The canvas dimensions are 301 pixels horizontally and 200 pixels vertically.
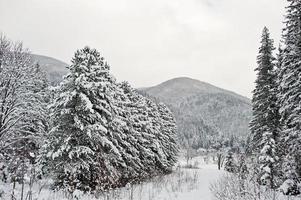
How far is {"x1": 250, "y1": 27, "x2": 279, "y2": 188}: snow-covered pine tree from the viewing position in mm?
23141

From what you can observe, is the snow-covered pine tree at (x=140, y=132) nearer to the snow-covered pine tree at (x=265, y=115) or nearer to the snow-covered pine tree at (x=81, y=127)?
the snow-covered pine tree at (x=81, y=127)

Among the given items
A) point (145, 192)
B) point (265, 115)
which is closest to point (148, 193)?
point (145, 192)

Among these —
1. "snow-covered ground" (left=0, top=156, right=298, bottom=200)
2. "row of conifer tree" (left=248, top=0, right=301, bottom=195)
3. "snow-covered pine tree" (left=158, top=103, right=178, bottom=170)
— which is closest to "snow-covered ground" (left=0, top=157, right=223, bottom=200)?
"snow-covered ground" (left=0, top=156, right=298, bottom=200)

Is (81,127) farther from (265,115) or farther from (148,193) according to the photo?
(265,115)

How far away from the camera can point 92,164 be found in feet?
59.8

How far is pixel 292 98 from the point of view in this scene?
60.1 feet

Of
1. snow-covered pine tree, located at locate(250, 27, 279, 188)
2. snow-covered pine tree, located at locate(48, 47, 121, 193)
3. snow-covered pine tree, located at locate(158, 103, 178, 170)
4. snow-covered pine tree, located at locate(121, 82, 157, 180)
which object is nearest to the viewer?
snow-covered pine tree, located at locate(48, 47, 121, 193)

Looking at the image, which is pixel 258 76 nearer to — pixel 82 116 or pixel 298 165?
pixel 298 165

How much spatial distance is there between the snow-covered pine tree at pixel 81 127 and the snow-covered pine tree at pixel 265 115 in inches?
473

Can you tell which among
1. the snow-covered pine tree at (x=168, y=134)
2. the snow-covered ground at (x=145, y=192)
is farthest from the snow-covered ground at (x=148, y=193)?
the snow-covered pine tree at (x=168, y=134)

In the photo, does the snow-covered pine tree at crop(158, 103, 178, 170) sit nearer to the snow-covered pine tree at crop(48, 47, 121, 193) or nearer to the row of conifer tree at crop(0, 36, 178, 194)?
the row of conifer tree at crop(0, 36, 178, 194)

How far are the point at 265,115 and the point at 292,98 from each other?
20.7 feet

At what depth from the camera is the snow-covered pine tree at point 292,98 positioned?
17.9 metres

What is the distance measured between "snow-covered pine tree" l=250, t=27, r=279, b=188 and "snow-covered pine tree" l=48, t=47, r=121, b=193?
12003 millimetres
